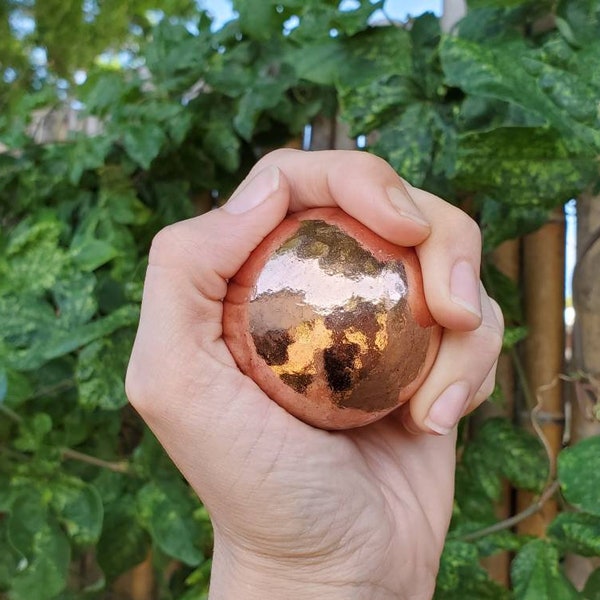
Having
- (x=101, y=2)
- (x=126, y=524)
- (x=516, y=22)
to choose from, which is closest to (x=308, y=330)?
(x=516, y=22)

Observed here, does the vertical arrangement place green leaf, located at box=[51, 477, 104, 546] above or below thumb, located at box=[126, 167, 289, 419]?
below

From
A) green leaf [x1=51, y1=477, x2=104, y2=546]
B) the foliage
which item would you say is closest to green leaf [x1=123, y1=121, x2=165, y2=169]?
the foliage

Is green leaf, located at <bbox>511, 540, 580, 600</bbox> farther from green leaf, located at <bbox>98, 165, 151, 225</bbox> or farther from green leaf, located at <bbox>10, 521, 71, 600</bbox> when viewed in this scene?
green leaf, located at <bbox>98, 165, 151, 225</bbox>

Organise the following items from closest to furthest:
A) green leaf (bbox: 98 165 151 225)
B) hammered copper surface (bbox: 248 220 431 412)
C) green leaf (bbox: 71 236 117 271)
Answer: hammered copper surface (bbox: 248 220 431 412) → green leaf (bbox: 71 236 117 271) → green leaf (bbox: 98 165 151 225)

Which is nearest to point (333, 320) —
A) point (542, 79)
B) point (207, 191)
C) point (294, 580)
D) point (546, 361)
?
point (294, 580)

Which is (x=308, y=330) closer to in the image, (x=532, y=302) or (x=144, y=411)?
(x=144, y=411)
